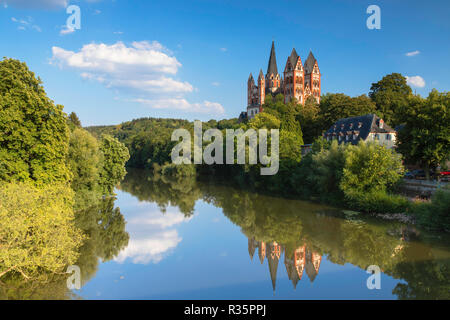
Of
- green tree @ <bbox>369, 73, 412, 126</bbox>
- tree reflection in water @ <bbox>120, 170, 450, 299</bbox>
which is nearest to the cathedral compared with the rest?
green tree @ <bbox>369, 73, 412, 126</bbox>

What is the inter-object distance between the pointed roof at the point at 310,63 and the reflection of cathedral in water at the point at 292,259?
81.4 m

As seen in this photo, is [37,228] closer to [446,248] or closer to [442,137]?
[446,248]

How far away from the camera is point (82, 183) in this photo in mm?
28047

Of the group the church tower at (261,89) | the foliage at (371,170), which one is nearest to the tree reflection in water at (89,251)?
the foliage at (371,170)

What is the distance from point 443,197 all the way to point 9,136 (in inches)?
949

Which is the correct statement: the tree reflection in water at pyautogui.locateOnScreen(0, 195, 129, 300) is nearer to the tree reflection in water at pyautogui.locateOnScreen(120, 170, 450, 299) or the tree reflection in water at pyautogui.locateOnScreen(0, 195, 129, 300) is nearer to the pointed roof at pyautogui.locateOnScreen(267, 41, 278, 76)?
the tree reflection in water at pyautogui.locateOnScreen(120, 170, 450, 299)

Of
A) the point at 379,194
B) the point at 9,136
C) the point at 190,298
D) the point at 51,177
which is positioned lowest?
the point at 190,298

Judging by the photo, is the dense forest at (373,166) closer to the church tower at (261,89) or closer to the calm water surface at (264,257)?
the calm water surface at (264,257)

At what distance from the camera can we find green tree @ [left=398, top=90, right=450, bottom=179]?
86.7 feet

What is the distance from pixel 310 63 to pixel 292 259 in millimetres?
85669

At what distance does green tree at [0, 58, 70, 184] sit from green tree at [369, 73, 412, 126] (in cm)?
4734

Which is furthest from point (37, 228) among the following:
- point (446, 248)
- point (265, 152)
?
point (265, 152)

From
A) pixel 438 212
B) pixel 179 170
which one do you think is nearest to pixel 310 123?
pixel 179 170

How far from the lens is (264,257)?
1817 cm
